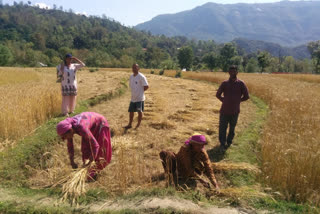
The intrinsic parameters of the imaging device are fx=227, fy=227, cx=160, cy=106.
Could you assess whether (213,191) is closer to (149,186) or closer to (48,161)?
(149,186)

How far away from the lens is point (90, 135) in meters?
2.90

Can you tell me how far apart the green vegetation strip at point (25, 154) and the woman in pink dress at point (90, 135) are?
0.88 metres


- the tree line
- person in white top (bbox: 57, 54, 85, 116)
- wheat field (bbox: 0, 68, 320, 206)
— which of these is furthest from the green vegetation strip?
the tree line

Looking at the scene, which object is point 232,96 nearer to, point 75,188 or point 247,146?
point 247,146

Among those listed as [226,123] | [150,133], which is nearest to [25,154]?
[150,133]

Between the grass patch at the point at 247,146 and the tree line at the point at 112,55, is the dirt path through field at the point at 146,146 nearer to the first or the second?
the grass patch at the point at 247,146

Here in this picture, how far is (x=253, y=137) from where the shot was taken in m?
5.00

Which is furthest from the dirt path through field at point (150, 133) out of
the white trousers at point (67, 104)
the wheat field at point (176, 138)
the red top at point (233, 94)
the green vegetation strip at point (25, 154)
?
the green vegetation strip at point (25, 154)

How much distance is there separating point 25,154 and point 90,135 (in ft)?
5.35

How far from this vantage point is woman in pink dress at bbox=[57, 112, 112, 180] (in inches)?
108

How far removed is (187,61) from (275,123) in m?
44.2

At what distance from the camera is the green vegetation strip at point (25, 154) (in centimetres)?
324

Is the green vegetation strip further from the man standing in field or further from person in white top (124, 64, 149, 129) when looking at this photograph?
the man standing in field

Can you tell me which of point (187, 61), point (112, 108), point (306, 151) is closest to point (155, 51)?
point (187, 61)
